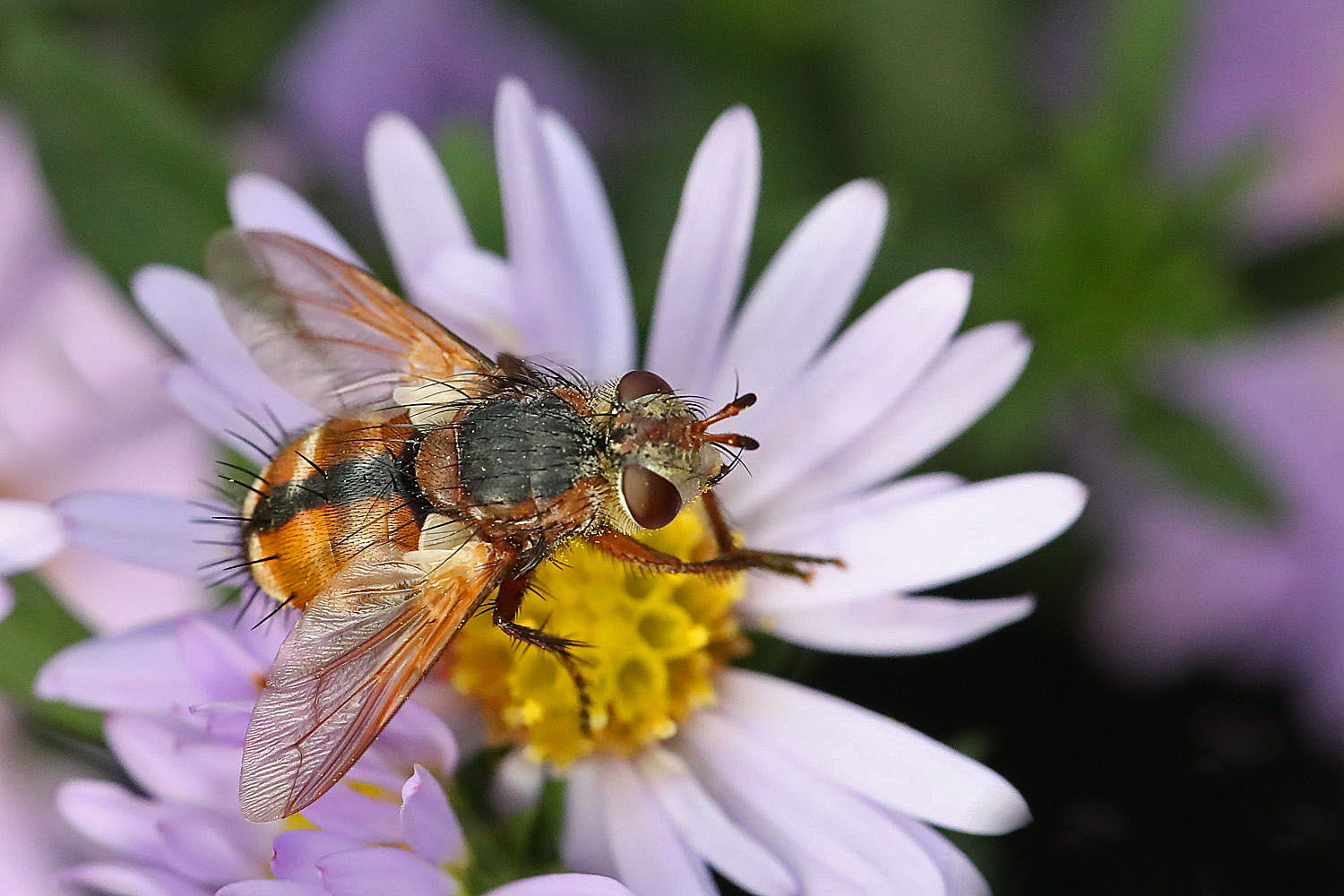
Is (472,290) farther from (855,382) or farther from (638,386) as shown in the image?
(855,382)

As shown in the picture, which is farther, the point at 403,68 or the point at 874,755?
the point at 403,68

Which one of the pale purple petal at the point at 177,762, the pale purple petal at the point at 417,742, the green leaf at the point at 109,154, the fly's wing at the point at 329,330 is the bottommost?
the pale purple petal at the point at 177,762

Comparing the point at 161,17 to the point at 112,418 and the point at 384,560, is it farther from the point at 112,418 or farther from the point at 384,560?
the point at 384,560

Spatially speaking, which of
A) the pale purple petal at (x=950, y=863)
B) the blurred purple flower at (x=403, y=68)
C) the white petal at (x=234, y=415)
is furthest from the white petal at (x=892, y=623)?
the blurred purple flower at (x=403, y=68)

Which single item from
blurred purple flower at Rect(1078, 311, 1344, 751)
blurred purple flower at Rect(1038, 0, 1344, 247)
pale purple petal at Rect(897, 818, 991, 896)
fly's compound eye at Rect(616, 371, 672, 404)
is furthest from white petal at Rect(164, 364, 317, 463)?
blurred purple flower at Rect(1038, 0, 1344, 247)

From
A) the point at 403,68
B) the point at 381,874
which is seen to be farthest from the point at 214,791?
the point at 403,68

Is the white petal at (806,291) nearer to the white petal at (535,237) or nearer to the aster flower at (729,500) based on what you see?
the aster flower at (729,500)
